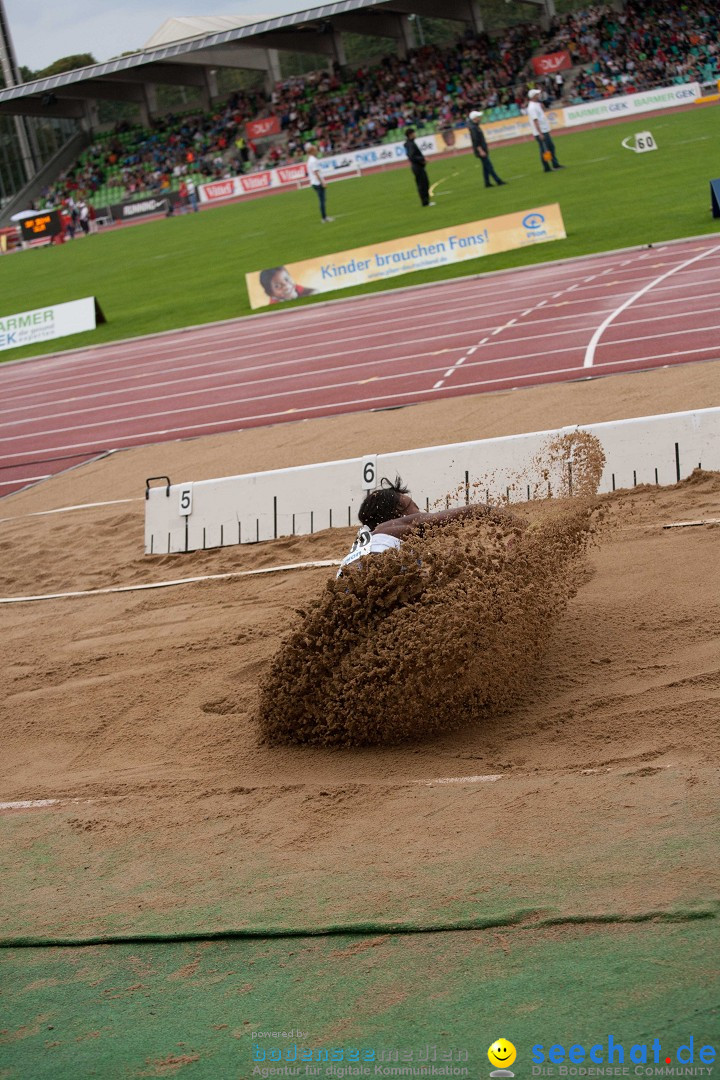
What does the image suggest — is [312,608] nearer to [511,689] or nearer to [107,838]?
[511,689]

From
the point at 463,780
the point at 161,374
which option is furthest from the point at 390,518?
the point at 161,374

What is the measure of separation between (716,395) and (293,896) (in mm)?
7267

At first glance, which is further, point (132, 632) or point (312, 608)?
point (132, 632)

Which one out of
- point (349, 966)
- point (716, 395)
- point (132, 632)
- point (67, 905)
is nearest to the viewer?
point (349, 966)

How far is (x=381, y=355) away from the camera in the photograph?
51.3 feet

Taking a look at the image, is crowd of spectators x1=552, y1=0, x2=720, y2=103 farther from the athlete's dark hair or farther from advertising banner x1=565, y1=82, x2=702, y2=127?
the athlete's dark hair

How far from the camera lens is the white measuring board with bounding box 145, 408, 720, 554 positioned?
8.38m

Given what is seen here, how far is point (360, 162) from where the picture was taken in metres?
46.2

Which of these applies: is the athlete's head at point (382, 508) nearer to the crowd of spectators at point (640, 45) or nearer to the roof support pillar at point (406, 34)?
the crowd of spectators at point (640, 45)

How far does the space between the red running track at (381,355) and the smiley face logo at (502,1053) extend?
962 centimetres

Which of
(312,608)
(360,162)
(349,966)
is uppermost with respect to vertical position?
(360,162)

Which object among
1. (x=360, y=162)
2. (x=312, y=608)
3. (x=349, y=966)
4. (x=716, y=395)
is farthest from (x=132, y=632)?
(x=360, y=162)

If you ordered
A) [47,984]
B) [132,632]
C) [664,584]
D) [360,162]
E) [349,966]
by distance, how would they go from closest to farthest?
[349,966]
[47,984]
[664,584]
[132,632]
[360,162]

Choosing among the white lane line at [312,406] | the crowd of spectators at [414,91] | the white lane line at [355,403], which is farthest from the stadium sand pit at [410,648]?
the crowd of spectators at [414,91]
